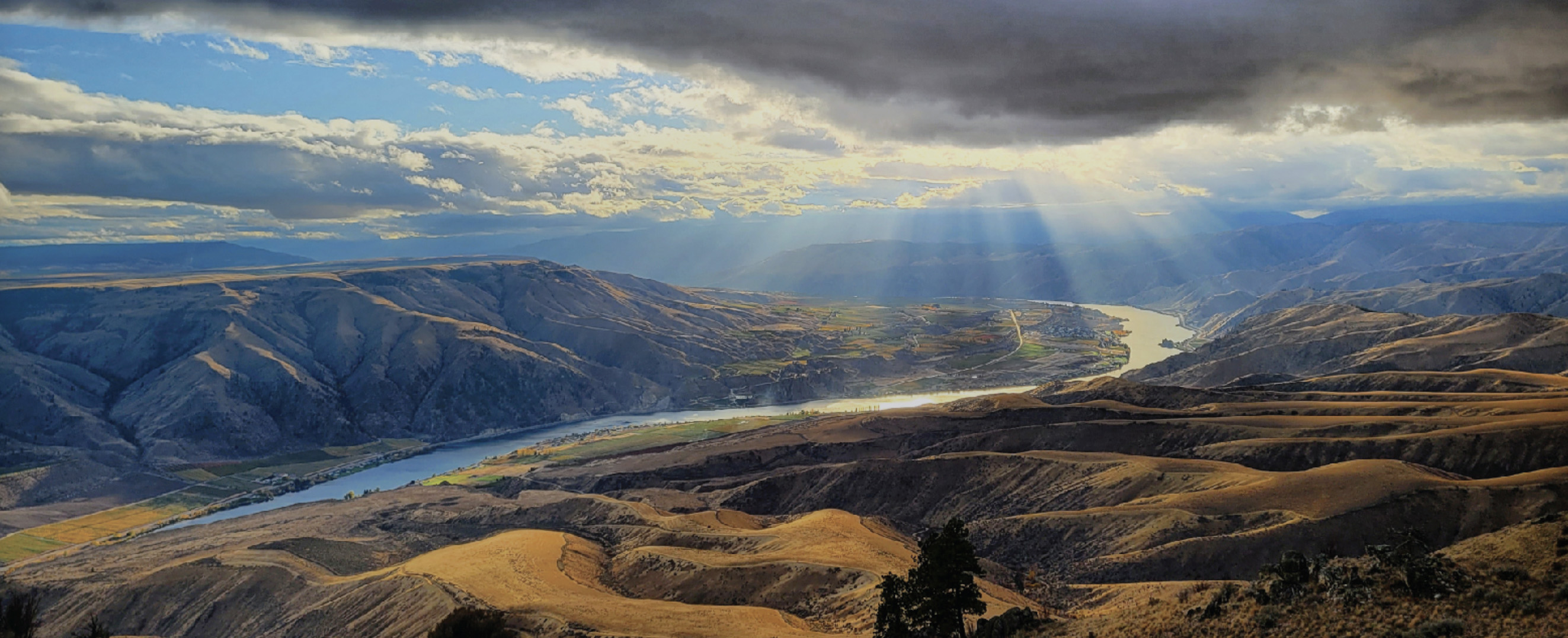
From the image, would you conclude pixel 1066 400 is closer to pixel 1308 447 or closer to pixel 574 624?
pixel 1308 447

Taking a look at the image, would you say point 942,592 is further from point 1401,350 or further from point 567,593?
point 1401,350

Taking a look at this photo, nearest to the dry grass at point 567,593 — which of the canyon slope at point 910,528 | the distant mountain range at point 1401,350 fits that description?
the canyon slope at point 910,528

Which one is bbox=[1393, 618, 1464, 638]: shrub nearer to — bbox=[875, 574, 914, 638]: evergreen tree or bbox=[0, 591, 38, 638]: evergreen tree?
bbox=[875, 574, 914, 638]: evergreen tree

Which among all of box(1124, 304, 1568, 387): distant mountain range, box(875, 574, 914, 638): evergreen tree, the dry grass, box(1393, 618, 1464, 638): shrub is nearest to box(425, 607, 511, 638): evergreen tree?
the dry grass

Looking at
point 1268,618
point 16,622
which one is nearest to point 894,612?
point 1268,618

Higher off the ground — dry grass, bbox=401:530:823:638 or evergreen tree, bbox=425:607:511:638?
evergreen tree, bbox=425:607:511:638

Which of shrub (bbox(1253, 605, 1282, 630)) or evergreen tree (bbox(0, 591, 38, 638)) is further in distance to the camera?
evergreen tree (bbox(0, 591, 38, 638))

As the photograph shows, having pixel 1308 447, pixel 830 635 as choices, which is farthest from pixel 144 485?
pixel 1308 447

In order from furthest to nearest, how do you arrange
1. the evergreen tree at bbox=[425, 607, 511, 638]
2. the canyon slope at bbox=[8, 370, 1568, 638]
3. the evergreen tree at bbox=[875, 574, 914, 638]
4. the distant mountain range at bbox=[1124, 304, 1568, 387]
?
the distant mountain range at bbox=[1124, 304, 1568, 387]
the canyon slope at bbox=[8, 370, 1568, 638]
the evergreen tree at bbox=[425, 607, 511, 638]
the evergreen tree at bbox=[875, 574, 914, 638]

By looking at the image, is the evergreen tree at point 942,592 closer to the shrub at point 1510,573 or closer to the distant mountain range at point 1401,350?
the shrub at point 1510,573
